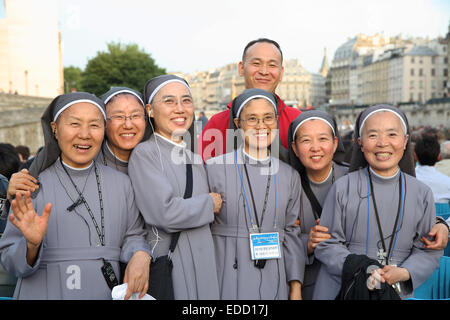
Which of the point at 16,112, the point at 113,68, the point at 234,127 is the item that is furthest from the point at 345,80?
the point at 234,127

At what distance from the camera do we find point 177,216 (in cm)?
334

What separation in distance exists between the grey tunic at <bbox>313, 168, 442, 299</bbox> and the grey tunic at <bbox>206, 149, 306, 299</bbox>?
0.27 metres

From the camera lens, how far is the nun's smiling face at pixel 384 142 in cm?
365

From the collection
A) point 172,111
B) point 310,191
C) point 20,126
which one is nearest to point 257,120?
point 172,111

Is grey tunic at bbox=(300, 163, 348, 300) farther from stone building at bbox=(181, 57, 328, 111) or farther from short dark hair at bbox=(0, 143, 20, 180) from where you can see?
stone building at bbox=(181, 57, 328, 111)

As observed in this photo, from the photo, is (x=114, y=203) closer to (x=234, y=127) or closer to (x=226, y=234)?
(x=226, y=234)

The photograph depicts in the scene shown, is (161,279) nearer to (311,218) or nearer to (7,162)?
(311,218)

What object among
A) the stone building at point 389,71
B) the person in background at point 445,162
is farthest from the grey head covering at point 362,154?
the stone building at point 389,71

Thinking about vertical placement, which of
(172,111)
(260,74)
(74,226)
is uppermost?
(260,74)

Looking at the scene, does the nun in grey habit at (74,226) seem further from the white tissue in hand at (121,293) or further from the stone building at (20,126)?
the stone building at (20,126)

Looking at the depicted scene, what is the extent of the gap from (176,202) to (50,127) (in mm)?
1126
